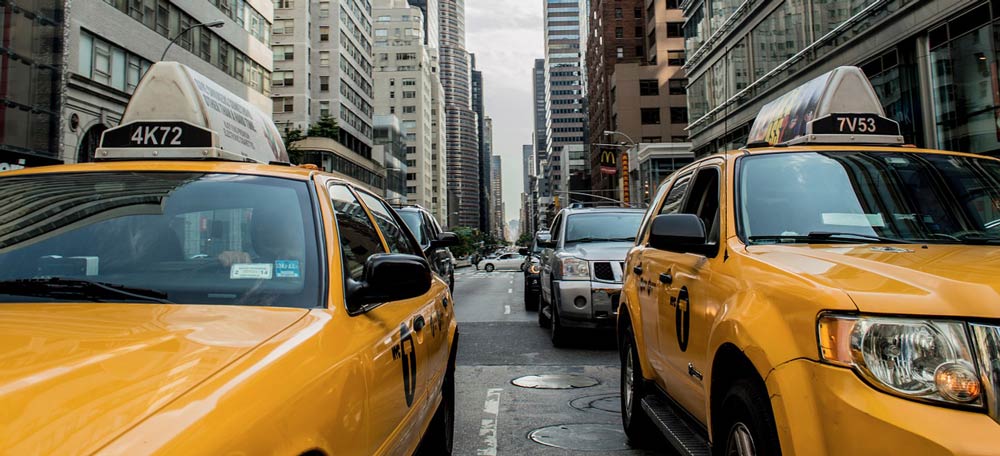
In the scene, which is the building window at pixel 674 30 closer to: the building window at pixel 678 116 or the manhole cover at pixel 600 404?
the building window at pixel 678 116

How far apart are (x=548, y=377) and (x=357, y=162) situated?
240ft

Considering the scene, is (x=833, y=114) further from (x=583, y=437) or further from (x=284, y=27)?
(x=284, y=27)

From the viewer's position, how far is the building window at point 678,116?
78.6 m

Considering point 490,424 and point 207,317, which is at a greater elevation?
point 207,317

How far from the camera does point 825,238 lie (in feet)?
10.9

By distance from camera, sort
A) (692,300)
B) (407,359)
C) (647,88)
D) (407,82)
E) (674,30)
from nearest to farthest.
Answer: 1. (407,359)
2. (692,300)
3. (674,30)
4. (647,88)
5. (407,82)

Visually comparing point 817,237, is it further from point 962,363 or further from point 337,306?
point 337,306

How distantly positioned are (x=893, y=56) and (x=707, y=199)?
19767 mm

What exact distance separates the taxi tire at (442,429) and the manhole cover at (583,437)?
33.0 inches

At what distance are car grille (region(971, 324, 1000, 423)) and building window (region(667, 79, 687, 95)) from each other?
79001mm

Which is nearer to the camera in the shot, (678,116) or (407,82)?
(678,116)

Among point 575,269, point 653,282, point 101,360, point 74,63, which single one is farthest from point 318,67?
point 101,360

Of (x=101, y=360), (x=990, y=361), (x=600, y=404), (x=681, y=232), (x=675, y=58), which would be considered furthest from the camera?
(x=675, y=58)

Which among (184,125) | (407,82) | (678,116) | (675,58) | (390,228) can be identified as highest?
(407,82)
